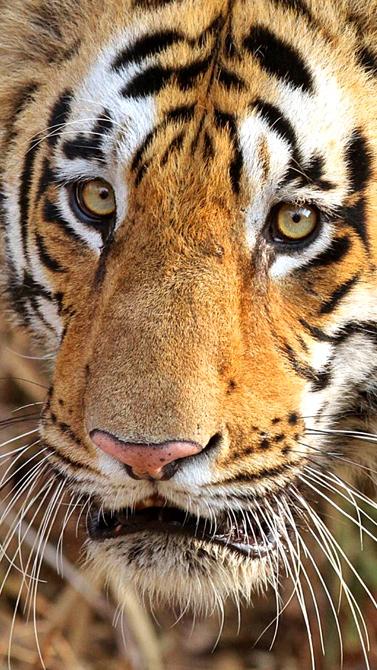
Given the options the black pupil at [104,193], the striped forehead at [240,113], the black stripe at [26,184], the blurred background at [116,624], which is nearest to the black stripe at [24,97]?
the black stripe at [26,184]

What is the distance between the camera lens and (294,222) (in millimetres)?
1612

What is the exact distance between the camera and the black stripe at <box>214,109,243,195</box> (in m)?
1.57

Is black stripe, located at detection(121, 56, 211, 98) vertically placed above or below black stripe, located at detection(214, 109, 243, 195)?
above

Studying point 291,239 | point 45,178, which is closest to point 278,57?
point 291,239

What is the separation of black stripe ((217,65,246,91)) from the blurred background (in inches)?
50.2

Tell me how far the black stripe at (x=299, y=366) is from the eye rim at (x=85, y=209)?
12.6 inches

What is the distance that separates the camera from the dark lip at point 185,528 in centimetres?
163

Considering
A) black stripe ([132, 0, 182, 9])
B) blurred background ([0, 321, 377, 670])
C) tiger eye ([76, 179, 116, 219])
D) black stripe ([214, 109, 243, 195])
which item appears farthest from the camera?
blurred background ([0, 321, 377, 670])

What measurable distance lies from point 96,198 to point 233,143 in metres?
0.24

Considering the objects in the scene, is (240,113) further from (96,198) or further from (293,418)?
(293,418)

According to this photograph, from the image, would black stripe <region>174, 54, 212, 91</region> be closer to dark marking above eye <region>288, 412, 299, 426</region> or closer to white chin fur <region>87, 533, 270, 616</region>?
dark marking above eye <region>288, 412, 299, 426</region>

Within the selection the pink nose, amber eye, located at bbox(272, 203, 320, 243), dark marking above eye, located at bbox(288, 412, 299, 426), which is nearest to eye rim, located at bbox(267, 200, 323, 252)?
amber eye, located at bbox(272, 203, 320, 243)

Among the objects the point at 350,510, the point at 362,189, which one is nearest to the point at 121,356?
the point at 362,189

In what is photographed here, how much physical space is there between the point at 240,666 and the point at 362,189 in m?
1.75
